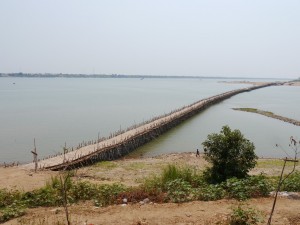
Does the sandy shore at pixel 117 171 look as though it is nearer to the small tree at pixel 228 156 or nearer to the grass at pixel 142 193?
the grass at pixel 142 193

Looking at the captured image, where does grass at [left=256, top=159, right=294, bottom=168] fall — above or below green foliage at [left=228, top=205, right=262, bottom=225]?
below

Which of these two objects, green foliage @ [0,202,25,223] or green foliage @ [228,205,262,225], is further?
green foliage @ [0,202,25,223]

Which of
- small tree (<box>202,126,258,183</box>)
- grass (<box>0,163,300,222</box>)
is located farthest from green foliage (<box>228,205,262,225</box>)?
small tree (<box>202,126,258,183</box>)

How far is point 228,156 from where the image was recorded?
44.3ft

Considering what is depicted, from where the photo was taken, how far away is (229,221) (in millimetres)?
8008

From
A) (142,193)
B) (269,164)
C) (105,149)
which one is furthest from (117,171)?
(269,164)

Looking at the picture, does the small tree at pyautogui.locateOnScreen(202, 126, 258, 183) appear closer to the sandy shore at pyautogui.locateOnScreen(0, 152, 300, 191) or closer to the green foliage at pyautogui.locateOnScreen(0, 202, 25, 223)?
the sandy shore at pyautogui.locateOnScreen(0, 152, 300, 191)

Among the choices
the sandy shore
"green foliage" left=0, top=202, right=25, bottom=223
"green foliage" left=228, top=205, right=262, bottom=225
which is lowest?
the sandy shore

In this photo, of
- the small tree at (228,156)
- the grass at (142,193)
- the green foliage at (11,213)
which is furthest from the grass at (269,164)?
the green foliage at (11,213)

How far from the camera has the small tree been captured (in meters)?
13.4

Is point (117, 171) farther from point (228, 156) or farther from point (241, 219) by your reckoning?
point (241, 219)

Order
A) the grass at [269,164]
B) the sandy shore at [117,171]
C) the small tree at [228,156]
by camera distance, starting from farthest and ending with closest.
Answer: the grass at [269,164] → the sandy shore at [117,171] → the small tree at [228,156]

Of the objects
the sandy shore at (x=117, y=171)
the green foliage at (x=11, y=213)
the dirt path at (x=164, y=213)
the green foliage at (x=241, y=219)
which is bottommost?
the sandy shore at (x=117, y=171)

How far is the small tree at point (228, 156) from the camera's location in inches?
527
